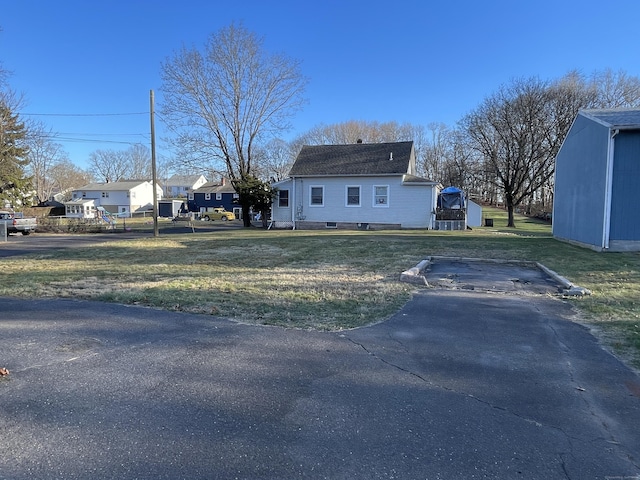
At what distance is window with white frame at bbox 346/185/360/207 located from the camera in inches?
999

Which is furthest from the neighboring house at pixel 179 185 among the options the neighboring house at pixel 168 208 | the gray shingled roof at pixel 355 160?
the gray shingled roof at pixel 355 160

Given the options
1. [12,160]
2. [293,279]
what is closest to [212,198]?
[12,160]

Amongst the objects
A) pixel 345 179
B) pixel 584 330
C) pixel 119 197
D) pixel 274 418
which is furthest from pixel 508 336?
pixel 119 197

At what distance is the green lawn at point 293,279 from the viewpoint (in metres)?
5.62

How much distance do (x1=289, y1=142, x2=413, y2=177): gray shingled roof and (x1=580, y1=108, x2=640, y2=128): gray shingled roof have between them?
35.7 feet

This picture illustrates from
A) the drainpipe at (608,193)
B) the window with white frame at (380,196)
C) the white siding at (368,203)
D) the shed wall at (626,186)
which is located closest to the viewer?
the shed wall at (626,186)

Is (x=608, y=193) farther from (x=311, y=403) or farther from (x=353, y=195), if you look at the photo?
(x=353, y=195)

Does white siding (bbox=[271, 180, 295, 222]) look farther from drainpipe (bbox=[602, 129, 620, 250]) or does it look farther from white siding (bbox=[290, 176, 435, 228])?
drainpipe (bbox=[602, 129, 620, 250])

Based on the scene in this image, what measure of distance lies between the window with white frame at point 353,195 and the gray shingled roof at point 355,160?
0.90 meters

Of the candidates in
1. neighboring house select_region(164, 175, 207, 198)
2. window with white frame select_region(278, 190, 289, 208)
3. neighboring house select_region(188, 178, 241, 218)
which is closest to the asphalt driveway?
window with white frame select_region(278, 190, 289, 208)

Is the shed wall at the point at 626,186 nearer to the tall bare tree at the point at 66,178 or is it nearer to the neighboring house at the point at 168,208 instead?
the neighboring house at the point at 168,208

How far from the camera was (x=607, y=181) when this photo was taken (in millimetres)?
12250

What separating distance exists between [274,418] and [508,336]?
320 cm

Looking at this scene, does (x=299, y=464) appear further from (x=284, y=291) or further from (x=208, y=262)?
(x=208, y=262)
